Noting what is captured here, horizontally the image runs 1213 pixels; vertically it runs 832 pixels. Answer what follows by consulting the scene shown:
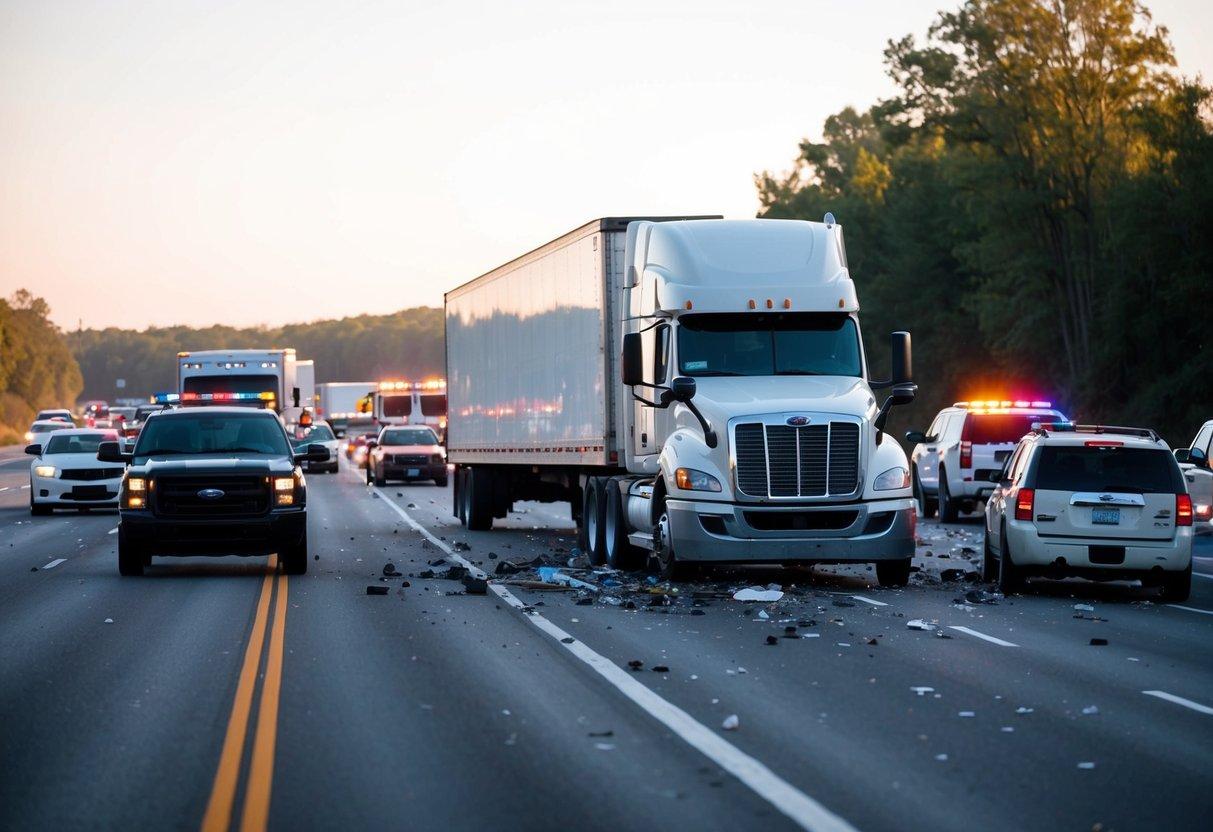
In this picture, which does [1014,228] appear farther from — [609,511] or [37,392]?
[37,392]

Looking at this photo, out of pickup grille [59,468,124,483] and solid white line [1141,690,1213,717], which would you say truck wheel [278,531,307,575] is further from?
pickup grille [59,468,124,483]

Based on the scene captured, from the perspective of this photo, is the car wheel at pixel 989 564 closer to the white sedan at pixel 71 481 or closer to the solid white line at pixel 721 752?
the solid white line at pixel 721 752

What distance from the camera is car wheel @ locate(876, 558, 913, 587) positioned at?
66.2ft

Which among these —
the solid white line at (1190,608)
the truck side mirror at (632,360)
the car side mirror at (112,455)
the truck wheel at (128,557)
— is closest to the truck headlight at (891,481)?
the truck side mirror at (632,360)

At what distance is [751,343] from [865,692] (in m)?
9.09

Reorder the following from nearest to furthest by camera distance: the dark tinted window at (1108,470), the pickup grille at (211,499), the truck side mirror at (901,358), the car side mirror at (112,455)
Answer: the dark tinted window at (1108,470) < the truck side mirror at (901,358) < the pickup grille at (211,499) < the car side mirror at (112,455)

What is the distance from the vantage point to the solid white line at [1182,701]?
11.3 meters

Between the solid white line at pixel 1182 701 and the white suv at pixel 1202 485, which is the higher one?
the white suv at pixel 1202 485

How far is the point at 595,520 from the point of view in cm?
2338

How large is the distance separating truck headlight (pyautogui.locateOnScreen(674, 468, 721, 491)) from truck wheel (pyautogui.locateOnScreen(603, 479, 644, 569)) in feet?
8.08

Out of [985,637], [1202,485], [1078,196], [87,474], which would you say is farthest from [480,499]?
[1078,196]

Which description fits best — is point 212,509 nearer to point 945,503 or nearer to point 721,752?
point 721,752

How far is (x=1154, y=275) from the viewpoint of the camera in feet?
174

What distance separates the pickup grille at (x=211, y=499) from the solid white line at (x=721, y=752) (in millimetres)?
7182
